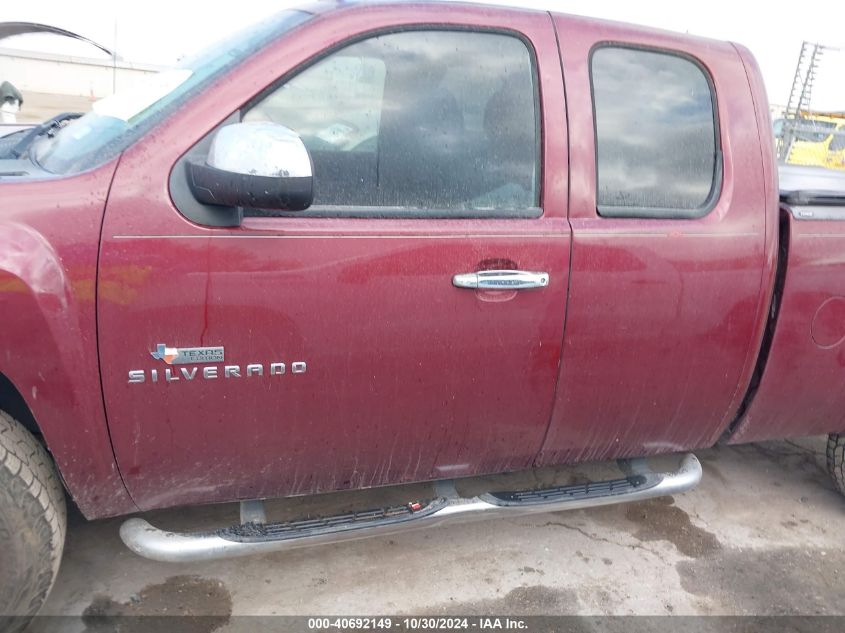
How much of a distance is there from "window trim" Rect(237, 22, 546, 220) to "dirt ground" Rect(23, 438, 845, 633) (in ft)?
4.56

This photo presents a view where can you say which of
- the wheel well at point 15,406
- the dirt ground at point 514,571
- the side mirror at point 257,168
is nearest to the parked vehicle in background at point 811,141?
the dirt ground at point 514,571

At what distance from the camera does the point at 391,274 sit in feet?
6.58

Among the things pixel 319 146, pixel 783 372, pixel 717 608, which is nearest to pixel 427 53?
pixel 319 146

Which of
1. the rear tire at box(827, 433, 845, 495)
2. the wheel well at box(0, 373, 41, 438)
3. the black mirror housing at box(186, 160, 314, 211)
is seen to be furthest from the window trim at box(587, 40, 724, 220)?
the wheel well at box(0, 373, 41, 438)

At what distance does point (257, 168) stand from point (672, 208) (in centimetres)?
147

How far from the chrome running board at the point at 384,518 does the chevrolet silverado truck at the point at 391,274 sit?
0.01 meters

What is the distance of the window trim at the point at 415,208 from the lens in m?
1.93

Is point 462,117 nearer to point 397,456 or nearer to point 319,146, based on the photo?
point 319,146

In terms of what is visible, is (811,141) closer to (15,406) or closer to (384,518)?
(384,518)

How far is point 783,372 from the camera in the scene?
8.57 ft

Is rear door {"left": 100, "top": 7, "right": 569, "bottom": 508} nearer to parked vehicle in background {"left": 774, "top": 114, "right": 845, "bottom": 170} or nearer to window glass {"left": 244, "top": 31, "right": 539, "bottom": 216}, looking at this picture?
window glass {"left": 244, "top": 31, "right": 539, "bottom": 216}

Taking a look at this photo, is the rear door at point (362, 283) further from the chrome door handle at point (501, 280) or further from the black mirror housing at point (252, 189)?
the black mirror housing at point (252, 189)

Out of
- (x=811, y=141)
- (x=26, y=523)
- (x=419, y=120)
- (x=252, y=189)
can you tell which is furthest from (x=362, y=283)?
(x=811, y=141)

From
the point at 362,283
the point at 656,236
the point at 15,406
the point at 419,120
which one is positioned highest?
the point at 419,120
